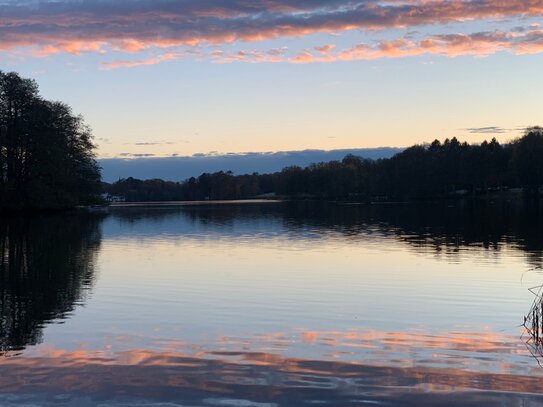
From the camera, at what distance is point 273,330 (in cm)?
1503

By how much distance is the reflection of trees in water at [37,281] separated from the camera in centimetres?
1543

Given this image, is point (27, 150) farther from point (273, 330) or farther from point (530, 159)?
point (530, 159)

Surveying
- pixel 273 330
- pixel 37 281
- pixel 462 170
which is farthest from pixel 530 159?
pixel 273 330

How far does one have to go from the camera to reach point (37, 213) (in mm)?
84750

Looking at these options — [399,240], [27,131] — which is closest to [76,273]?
[399,240]

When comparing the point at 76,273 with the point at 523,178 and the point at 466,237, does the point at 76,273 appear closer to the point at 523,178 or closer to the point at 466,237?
the point at 466,237

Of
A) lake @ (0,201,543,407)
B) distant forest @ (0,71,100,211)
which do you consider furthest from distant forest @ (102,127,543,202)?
lake @ (0,201,543,407)

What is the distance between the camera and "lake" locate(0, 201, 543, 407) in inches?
397

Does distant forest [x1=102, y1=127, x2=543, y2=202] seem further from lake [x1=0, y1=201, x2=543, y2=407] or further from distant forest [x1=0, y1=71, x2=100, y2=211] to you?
lake [x1=0, y1=201, x2=543, y2=407]

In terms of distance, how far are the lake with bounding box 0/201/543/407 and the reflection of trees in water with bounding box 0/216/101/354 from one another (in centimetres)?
9

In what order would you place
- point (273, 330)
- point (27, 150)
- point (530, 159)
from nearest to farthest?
1. point (273, 330)
2. point (27, 150)
3. point (530, 159)

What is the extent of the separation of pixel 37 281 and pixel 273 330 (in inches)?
486

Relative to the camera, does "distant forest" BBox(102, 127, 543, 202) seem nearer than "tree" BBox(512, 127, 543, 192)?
No

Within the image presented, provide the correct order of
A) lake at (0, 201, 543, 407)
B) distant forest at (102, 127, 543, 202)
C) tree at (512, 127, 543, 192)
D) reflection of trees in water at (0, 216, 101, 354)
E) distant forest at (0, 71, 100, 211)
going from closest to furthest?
lake at (0, 201, 543, 407)
reflection of trees in water at (0, 216, 101, 354)
distant forest at (0, 71, 100, 211)
tree at (512, 127, 543, 192)
distant forest at (102, 127, 543, 202)
